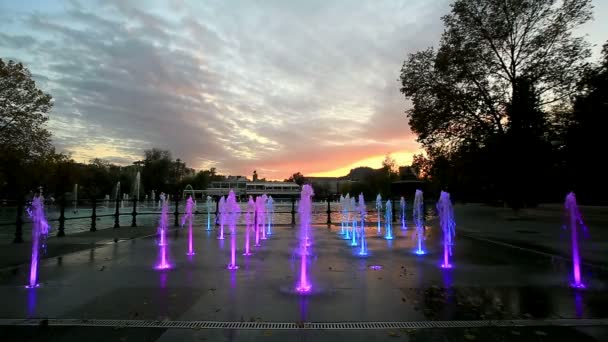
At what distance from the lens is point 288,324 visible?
15.5ft

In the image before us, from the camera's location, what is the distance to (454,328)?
4594 mm

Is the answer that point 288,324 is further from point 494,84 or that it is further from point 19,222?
point 494,84

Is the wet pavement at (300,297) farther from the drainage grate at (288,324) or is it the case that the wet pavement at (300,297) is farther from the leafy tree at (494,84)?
the leafy tree at (494,84)

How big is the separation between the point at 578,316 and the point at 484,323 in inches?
54.4

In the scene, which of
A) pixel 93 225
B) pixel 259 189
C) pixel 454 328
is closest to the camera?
pixel 454 328

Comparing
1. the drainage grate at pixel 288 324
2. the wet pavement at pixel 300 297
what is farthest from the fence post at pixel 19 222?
the drainage grate at pixel 288 324

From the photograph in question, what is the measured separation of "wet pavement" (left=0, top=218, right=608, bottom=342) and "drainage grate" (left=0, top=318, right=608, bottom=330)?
0.45 ft

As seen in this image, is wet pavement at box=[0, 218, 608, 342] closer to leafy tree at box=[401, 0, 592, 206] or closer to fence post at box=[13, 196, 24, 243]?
fence post at box=[13, 196, 24, 243]

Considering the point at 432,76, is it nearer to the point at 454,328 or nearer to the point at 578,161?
the point at 578,161

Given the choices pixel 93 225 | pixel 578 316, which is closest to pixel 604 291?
pixel 578 316

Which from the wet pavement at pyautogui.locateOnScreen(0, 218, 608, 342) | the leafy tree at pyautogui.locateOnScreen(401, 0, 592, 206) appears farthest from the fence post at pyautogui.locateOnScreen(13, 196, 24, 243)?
the leafy tree at pyautogui.locateOnScreen(401, 0, 592, 206)

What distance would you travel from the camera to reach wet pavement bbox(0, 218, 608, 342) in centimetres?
446

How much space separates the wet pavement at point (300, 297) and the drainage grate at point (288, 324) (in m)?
0.14

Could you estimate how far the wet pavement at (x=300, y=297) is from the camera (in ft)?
14.6
